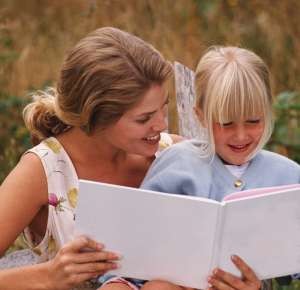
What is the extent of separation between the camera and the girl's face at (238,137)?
105 inches

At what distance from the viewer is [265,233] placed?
2.47 meters

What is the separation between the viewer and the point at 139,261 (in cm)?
253

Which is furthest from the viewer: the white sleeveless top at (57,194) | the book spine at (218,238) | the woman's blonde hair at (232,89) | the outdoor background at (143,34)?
the outdoor background at (143,34)

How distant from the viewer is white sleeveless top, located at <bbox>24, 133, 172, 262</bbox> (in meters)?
2.84

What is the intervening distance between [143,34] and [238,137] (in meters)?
3.79

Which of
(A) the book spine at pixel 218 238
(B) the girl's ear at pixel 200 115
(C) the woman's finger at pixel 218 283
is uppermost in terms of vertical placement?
(B) the girl's ear at pixel 200 115

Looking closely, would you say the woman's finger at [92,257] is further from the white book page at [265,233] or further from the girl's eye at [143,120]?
the girl's eye at [143,120]

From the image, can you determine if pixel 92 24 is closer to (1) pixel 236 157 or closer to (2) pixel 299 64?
(2) pixel 299 64

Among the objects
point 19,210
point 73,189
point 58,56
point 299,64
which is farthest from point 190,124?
point 58,56

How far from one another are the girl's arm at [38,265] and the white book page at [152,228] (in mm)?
46

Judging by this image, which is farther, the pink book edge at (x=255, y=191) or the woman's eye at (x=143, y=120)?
the woman's eye at (x=143, y=120)

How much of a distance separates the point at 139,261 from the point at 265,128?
0.51 meters

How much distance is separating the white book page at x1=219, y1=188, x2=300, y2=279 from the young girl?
10.4 inches

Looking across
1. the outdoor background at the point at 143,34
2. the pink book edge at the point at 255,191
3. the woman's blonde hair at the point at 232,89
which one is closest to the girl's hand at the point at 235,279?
the pink book edge at the point at 255,191
